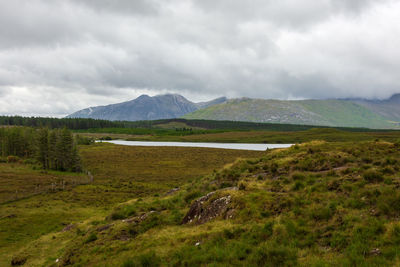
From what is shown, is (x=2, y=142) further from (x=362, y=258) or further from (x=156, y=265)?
(x=362, y=258)

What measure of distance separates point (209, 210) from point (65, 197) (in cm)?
4189

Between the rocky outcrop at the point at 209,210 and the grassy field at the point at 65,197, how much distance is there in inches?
401

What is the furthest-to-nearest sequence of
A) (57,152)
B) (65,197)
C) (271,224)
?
(57,152) < (65,197) < (271,224)

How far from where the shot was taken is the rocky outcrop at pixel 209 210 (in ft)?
47.2

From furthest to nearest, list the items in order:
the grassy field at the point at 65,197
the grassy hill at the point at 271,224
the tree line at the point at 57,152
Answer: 1. the tree line at the point at 57,152
2. the grassy field at the point at 65,197
3. the grassy hill at the point at 271,224

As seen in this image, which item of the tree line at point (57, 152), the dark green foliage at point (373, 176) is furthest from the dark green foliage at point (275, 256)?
the tree line at point (57, 152)

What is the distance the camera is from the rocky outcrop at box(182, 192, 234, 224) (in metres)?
14.4

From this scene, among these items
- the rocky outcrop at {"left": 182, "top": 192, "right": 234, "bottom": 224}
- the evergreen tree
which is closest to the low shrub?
the rocky outcrop at {"left": 182, "top": 192, "right": 234, "bottom": 224}

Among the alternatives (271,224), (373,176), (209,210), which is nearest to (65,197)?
(209,210)

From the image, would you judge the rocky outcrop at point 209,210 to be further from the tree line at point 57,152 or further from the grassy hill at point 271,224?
the tree line at point 57,152

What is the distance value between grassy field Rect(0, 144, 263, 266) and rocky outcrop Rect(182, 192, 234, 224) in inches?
401

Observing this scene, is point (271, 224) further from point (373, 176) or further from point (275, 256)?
point (373, 176)

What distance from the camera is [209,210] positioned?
600 inches

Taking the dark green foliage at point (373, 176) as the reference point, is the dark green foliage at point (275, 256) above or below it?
below
